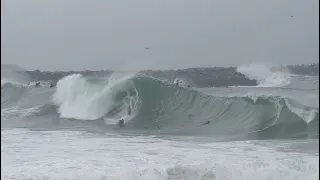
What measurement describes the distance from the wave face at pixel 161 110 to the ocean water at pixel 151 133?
0.13ft

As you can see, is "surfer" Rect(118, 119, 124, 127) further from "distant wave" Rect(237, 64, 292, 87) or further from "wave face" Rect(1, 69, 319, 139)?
"distant wave" Rect(237, 64, 292, 87)

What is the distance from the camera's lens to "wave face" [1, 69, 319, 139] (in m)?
14.3

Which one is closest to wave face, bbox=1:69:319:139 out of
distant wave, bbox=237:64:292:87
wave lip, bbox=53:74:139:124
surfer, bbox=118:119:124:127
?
wave lip, bbox=53:74:139:124

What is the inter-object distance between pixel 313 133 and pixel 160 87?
27.7ft

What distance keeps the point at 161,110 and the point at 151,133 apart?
14.1 feet

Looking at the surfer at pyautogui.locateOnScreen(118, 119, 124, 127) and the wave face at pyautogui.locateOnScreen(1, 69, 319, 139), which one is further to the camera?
the surfer at pyautogui.locateOnScreen(118, 119, 124, 127)

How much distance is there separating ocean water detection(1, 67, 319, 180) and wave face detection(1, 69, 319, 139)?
0.04m

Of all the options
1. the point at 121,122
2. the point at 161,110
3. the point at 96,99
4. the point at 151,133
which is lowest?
the point at 151,133

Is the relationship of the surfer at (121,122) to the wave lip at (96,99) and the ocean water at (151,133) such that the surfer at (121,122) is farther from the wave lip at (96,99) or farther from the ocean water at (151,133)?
the wave lip at (96,99)

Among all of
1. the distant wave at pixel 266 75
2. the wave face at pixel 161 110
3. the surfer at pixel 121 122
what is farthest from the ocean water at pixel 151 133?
the distant wave at pixel 266 75

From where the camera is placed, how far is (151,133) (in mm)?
13773

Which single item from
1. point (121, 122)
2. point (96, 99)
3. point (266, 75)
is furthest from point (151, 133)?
Answer: point (266, 75)

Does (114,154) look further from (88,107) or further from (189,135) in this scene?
(88,107)

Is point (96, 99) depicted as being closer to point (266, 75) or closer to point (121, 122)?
point (121, 122)
